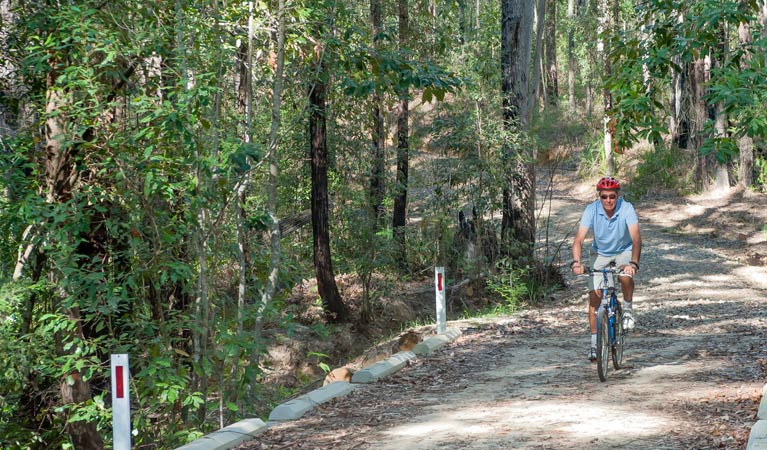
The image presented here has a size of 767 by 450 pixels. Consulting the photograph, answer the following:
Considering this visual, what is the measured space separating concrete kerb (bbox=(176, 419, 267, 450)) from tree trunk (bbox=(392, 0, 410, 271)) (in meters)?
11.0

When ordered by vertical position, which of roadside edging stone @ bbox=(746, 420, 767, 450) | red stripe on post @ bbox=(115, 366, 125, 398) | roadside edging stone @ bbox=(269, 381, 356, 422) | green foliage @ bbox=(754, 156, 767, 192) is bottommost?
roadside edging stone @ bbox=(269, 381, 356, 422)

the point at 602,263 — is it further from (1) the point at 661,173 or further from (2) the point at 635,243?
(1) the point at 661,173

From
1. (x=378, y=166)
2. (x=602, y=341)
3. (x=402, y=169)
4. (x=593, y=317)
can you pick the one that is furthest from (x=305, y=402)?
(x=402, y=169)

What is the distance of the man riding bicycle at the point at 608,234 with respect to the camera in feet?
28.6

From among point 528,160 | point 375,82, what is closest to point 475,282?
point 528,160

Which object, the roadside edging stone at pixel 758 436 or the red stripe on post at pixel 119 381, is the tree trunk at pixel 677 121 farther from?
the red stripe on post at pixel 119 381

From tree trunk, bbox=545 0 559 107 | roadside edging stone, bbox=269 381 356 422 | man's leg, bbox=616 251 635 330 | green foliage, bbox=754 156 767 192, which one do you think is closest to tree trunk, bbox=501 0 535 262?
man's leg, bbox=616 251 635 330

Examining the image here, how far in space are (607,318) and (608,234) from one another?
2.74 ft

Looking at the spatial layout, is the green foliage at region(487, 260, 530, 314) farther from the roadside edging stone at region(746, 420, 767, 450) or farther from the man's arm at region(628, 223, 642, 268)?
the roadside edging stone at region(746, 420, 767, 450)

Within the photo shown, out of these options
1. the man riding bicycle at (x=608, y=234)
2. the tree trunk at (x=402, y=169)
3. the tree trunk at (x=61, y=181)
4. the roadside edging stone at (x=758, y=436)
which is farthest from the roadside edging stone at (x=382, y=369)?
the tree trunk at (x=402, y=169)

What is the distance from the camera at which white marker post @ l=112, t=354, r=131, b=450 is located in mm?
6027

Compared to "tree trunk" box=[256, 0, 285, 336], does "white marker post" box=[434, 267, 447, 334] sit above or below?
below

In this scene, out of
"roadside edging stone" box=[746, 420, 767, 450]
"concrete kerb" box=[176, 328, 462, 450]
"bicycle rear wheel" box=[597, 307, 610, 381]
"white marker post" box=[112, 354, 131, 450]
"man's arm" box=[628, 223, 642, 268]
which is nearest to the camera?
"roadside edging stone" box=[746, 420, 767, 450]

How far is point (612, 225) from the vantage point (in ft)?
29.0
